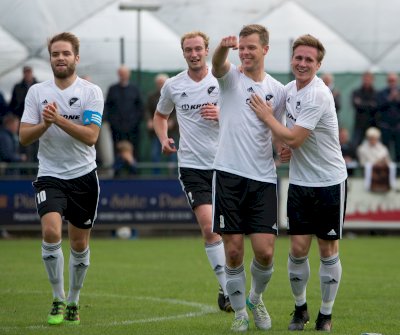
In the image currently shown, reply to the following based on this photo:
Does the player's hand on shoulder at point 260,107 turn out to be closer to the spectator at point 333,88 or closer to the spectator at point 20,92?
the spectator at point 333,88

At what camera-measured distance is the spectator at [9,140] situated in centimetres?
2173

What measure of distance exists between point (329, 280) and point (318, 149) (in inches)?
46.5

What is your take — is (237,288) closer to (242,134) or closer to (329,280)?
(329,280)

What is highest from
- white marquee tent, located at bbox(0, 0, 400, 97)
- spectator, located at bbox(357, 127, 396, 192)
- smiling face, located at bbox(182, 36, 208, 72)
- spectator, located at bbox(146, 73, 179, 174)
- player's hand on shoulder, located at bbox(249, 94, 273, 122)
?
smiling face, located at bbox(182, 36, 208, 72)

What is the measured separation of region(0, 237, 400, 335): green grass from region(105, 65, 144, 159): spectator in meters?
3.08

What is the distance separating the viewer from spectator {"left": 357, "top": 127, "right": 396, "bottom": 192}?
22703mm

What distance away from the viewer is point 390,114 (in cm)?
2330

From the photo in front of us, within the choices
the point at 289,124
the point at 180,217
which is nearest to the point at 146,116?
the point at 180,217

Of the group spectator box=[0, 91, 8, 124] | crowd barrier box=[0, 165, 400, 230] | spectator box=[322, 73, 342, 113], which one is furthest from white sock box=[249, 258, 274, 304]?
spectator box=[0, 91, 8, 124]

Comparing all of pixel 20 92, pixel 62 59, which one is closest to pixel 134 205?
pixel 20 92

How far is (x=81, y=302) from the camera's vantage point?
1205cm

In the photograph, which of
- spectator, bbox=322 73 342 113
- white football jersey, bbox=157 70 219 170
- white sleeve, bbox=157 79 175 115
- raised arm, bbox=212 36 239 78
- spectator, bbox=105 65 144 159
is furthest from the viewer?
spectator, bbox=105 65 144 159

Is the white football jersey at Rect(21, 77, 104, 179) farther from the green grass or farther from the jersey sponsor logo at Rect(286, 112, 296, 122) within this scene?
the jersey sponsor logo at Rect(286, 112, 296, 122)

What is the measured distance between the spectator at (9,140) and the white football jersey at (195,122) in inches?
403
